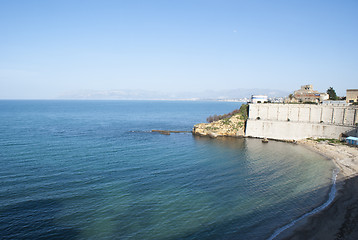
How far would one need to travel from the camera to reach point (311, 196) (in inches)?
1161

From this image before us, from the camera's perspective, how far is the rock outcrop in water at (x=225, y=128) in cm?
7150

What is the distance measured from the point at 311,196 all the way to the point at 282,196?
3.48 metres

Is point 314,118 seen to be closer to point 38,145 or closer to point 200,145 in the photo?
point 200,145

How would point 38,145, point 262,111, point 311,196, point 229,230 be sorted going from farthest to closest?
1. point 262,111
2. point 38,145
3. point 311,196
4. point 229,230

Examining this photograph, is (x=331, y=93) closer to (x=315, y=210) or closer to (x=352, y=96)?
(x=352, y=96)

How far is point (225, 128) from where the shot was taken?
7281cm

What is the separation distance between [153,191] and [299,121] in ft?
166

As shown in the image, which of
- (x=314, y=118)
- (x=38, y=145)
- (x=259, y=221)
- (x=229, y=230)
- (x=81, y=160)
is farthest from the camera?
(x=314, y=118)

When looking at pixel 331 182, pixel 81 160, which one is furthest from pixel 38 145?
pixel 331 182

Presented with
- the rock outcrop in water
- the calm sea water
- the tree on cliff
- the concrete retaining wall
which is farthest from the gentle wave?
the tree on cliff

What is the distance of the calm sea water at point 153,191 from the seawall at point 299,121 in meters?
12.2

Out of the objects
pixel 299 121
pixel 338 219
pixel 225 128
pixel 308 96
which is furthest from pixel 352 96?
pixel 338 219

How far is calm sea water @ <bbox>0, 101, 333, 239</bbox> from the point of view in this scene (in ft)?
73.9

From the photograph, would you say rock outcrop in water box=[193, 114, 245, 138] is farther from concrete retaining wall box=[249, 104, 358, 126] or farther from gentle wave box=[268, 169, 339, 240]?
gentle wave box=[268, 169, 339, 240]
